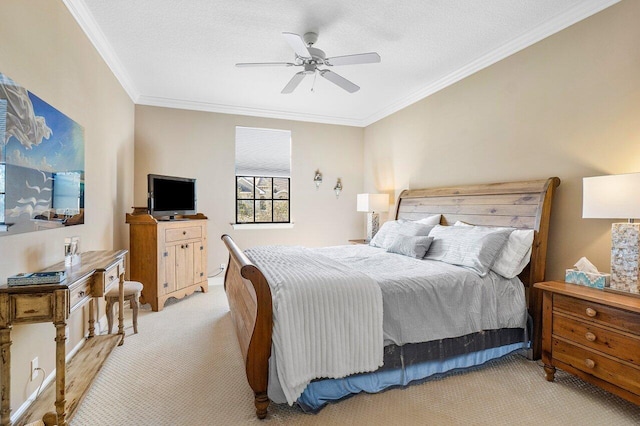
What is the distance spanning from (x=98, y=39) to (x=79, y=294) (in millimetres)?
2472

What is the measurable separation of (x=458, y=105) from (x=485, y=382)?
9.69ft

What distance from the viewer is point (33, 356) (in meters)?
2.02

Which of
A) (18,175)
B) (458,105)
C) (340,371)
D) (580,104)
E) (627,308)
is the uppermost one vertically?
(458,105)

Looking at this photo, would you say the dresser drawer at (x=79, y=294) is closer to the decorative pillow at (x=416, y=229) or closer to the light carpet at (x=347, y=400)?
the light carpet at (x=347, y=400)

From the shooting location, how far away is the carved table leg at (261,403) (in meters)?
1.97

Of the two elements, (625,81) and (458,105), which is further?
(458,105)

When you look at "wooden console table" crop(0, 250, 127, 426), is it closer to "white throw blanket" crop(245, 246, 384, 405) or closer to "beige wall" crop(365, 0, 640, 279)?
"white throw blanket" crop(245, 246, 384, 405)

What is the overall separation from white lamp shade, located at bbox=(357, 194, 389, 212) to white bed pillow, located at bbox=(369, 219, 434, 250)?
717 millimetres

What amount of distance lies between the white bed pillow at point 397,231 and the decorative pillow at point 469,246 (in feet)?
0.87

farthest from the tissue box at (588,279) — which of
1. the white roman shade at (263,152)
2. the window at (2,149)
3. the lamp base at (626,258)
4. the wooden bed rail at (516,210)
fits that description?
the white roman shade at (263,152)

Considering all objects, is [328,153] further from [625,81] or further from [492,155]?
[625,81]

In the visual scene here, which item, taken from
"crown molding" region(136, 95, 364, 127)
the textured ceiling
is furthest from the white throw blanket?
"crown molding" region(136, 95, 364, 127)

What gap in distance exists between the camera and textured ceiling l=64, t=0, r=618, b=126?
8.62ft

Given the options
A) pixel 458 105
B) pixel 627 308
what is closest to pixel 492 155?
pixel 458 105
